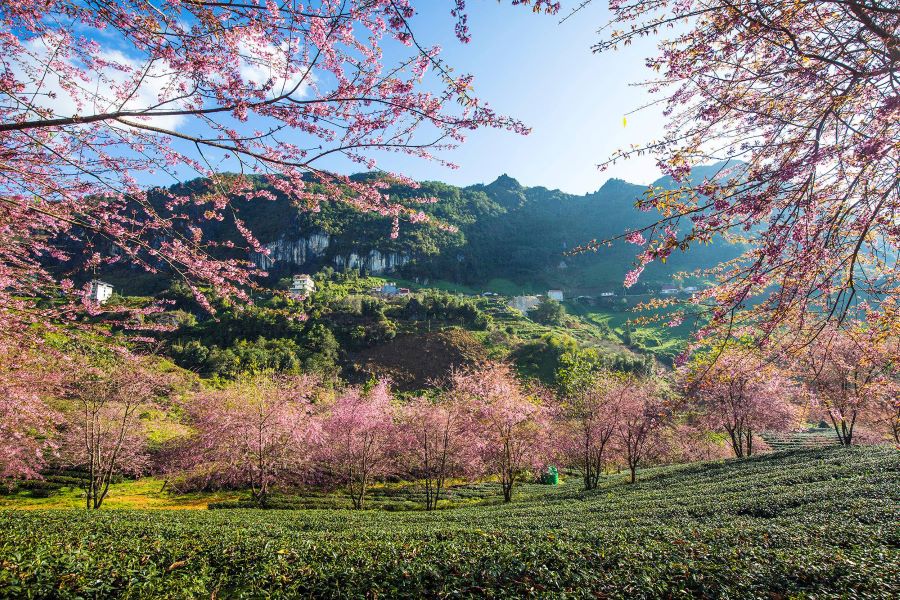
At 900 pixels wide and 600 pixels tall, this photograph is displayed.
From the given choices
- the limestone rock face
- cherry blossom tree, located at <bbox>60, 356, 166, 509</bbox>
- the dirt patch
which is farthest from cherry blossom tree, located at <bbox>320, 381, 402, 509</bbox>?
A: the limestone rock face

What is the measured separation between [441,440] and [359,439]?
4.40 metres

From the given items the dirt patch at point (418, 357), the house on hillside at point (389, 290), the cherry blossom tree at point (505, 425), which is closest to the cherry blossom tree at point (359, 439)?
the cherry blossom tree at point (505, 425)

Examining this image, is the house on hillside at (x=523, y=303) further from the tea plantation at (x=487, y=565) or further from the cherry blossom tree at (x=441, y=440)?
the tea plantation at (x=487, y=565)

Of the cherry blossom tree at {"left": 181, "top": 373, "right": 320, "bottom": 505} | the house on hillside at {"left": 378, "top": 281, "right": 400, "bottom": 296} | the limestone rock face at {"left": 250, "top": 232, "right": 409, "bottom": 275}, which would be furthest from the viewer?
the limestone rock face at {"left": 250, "top": 232, "right": 409, "bottom": 275}

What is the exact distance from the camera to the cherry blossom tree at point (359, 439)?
19.9 meters

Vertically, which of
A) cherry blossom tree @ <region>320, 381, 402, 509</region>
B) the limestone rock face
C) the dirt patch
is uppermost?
the limestone rock face

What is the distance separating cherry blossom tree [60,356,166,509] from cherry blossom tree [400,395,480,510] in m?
13.7

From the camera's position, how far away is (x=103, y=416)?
19938 millimetres

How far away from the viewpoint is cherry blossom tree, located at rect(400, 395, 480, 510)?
1938 centimetres

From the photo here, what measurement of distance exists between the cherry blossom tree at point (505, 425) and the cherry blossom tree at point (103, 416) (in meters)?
16.2

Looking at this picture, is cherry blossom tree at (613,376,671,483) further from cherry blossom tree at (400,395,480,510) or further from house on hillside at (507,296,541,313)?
house on hillside at (507,296,541,313)

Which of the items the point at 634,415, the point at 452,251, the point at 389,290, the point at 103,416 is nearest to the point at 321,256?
the point at 389,290

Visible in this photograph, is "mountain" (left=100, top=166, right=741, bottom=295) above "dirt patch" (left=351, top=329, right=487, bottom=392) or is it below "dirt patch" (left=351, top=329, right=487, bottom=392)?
above

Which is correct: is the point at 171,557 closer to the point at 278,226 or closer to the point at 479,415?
the point at 479,415
